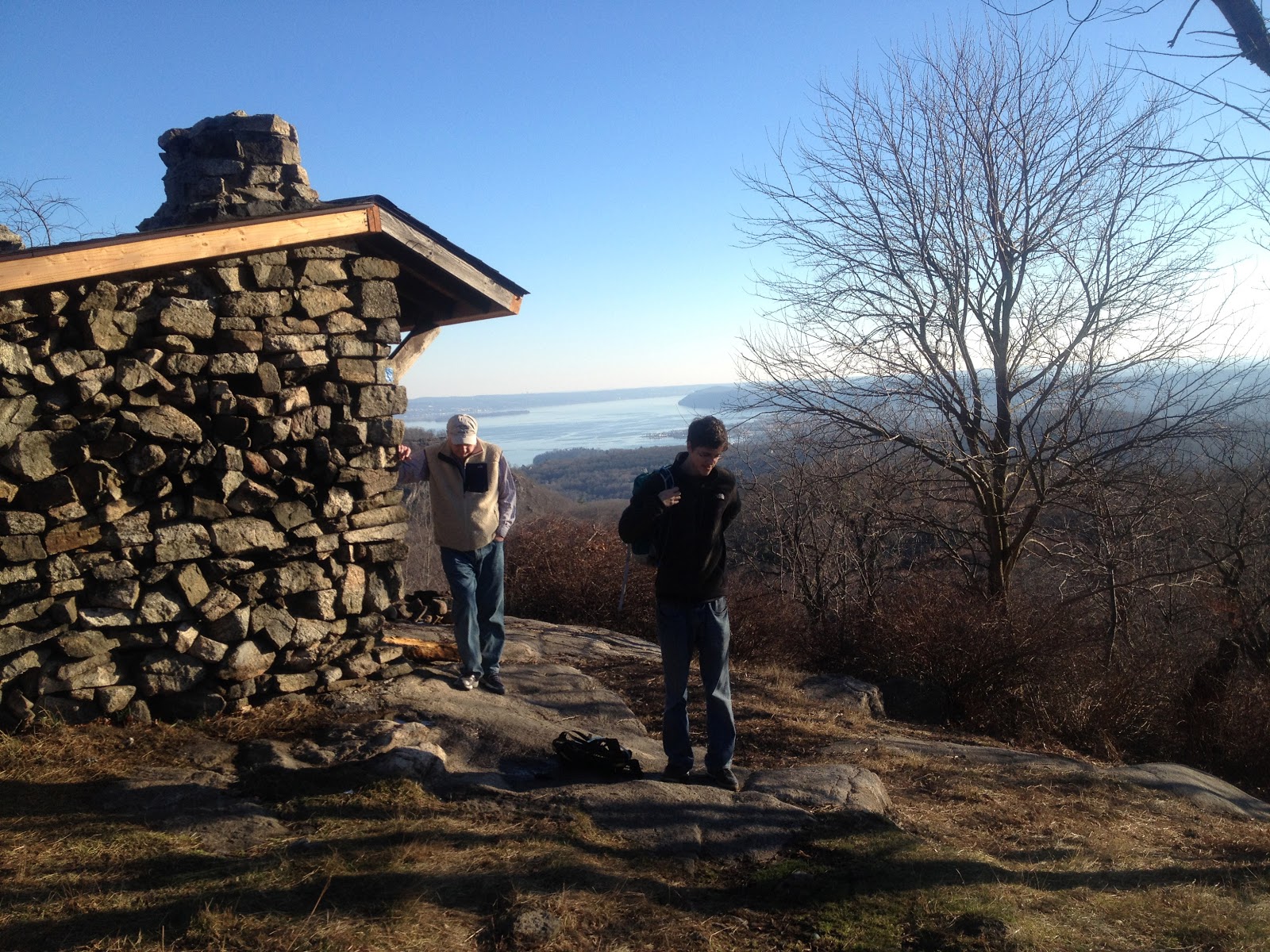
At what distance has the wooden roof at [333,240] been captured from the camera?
491cm

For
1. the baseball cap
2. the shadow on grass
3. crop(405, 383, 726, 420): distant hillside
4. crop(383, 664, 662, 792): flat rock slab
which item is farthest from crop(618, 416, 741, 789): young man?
crop(405, 383, 726, 420): distant hillside

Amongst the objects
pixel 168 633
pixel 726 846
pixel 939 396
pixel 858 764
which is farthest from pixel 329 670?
pixel 939 396

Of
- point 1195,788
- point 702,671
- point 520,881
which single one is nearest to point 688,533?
point 702,671

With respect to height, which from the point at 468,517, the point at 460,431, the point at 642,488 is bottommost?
the point at 468,517

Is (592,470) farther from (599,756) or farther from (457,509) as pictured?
(599,756)

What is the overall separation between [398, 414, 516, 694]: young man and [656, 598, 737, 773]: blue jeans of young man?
1.71 meters

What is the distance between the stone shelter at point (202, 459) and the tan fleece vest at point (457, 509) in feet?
1.25

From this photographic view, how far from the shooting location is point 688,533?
498 cm

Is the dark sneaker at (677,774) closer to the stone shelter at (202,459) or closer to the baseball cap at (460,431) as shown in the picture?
the stone shelter at (202,459)

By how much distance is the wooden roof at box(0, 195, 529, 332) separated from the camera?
4906 mm

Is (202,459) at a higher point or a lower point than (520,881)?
higher

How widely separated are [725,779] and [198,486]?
3.70 metres

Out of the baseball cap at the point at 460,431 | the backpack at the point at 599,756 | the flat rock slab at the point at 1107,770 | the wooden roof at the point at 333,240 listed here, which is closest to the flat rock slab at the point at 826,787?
the backpack at the point at 599,756

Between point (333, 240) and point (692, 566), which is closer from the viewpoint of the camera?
point (692, 566)
